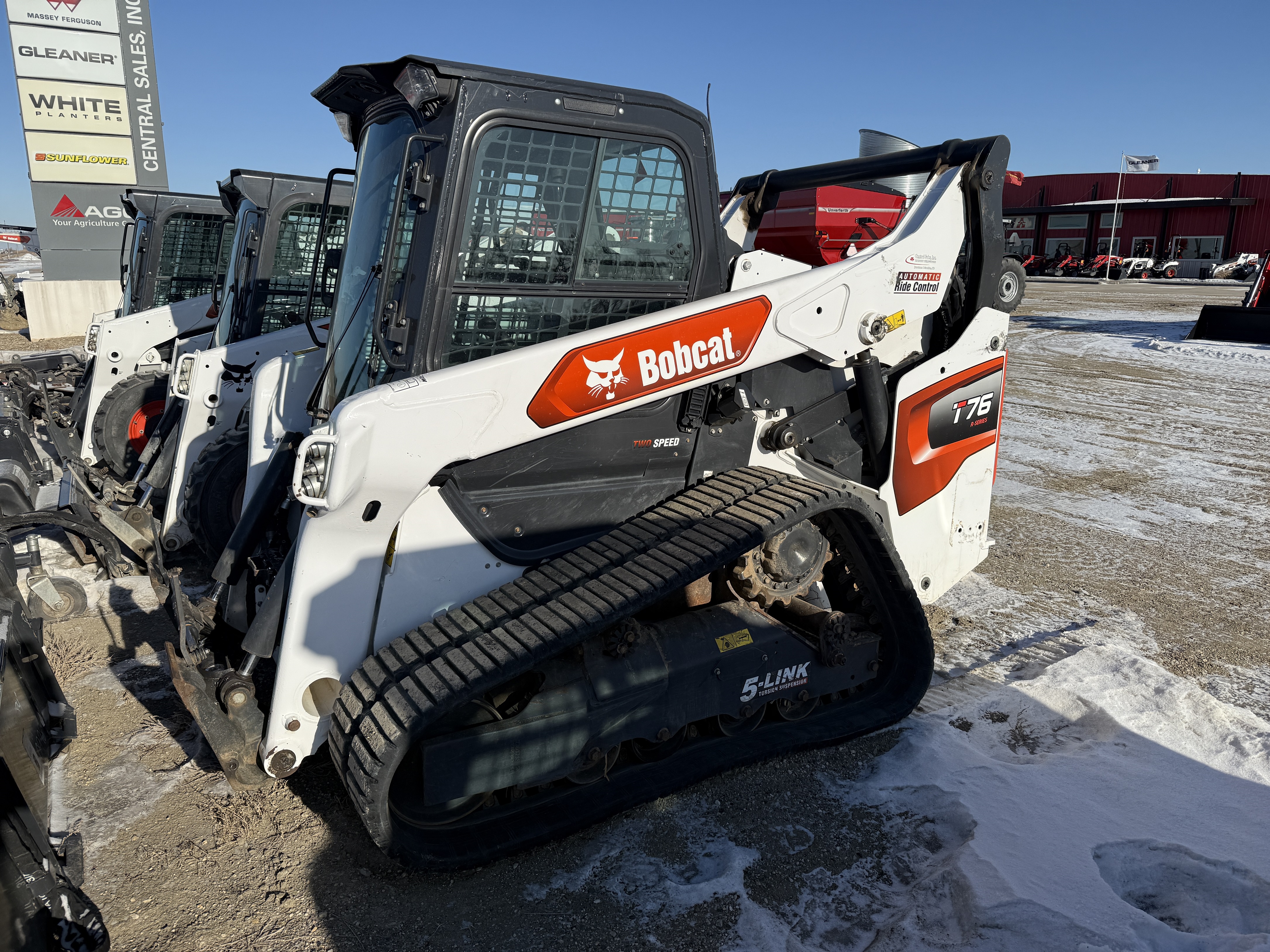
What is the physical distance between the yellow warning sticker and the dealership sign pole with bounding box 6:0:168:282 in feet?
67.5

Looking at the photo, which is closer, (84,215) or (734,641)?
(734,641)

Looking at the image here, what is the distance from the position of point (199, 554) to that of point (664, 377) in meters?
4.27

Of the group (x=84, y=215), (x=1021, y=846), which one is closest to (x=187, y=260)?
(x=1021, y=846)

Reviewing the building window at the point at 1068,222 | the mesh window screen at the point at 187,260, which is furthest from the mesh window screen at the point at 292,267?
the building window at the point at 1068,222

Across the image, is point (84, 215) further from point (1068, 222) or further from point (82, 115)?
point (1068, 222)

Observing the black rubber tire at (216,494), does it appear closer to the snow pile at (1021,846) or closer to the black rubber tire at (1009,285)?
the snow pile at (1021,846)

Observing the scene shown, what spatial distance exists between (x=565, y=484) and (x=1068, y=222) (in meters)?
53.3

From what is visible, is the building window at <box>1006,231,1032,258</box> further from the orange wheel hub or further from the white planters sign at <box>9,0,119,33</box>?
the orange wheel hub

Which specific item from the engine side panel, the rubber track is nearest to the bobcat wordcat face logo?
the rubber track

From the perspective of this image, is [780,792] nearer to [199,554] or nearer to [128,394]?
[199,554]

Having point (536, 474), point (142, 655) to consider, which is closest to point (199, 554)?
point (142, 655)

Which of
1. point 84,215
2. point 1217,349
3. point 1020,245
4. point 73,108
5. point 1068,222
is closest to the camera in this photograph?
point 1217,349

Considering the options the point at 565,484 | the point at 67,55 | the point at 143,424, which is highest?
the point at 67,55

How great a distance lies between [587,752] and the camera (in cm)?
317
